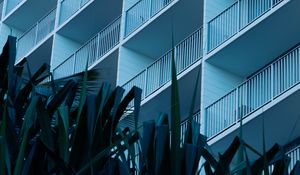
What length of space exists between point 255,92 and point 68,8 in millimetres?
10010

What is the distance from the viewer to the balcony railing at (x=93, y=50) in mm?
28547

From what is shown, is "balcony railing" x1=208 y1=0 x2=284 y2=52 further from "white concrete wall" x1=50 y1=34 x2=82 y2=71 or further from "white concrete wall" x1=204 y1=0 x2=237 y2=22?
"white concrete wall" x1=50 y1=34 x2=82 y2=71

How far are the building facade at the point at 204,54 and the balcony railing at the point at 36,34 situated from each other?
33cm

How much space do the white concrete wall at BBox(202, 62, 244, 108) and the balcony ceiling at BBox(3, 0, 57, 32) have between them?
34.6ft

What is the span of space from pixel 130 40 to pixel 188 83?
3.43 metres

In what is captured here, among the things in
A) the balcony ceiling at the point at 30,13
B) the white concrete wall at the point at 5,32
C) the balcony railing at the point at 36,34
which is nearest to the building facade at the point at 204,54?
the balcony railing at the point at 36,34

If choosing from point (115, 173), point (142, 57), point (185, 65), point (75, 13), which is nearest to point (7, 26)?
point (75, 13)

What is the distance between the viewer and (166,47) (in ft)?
88.6

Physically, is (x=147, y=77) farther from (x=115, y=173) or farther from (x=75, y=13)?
(x=115, y=173)

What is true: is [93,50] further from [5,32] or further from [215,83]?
[215,83]

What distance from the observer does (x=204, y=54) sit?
23.8m

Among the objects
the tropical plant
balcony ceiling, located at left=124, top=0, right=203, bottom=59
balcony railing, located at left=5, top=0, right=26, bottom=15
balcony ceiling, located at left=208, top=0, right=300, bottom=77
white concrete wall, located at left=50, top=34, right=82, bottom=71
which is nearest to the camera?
the tropical plant

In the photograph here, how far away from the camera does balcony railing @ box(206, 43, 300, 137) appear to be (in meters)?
21.9

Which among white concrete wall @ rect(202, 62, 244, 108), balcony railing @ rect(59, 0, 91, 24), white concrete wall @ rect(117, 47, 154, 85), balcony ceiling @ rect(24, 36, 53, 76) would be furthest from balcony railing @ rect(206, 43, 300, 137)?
balcony ceiling @ rect(24, 36, 53, 76)
